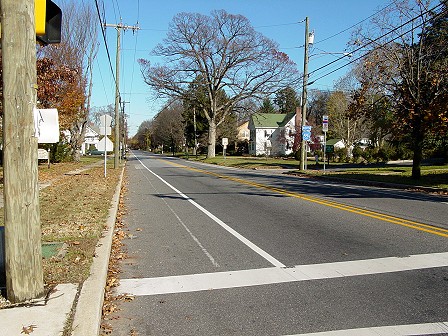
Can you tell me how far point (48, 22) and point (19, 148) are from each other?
164cm

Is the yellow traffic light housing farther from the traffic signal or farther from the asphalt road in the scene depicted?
the asphalt road

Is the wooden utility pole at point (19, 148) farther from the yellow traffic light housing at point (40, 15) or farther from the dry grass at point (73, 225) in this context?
the dry grass at point (73, 225)

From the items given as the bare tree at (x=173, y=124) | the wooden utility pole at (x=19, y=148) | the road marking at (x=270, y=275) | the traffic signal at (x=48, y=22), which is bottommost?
the road marking at (x=270, y=275)

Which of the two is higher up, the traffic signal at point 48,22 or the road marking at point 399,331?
the traffic signal at point 48,22

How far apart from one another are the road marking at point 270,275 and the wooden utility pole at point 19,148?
1.34 m

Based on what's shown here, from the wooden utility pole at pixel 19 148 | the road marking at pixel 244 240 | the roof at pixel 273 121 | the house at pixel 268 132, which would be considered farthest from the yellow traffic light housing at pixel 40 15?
the roof at pixel 273 121

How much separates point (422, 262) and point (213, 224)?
4654 mm

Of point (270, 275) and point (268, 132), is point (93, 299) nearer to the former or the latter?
point (270, 275)

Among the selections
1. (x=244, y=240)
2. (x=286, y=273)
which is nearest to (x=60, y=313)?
(x=286, y=273)

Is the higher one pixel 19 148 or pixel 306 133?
pixel 306 133

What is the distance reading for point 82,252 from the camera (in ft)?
21.9

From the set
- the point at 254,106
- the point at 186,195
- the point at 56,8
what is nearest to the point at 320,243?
the point at 56,8

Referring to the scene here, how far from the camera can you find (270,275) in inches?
236

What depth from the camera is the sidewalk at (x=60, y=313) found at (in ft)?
13.0
